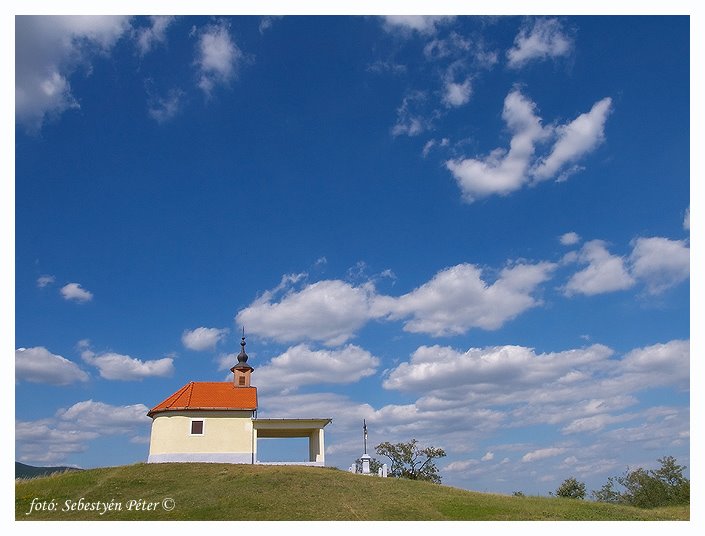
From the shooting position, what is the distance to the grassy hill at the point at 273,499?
2183 centimetres

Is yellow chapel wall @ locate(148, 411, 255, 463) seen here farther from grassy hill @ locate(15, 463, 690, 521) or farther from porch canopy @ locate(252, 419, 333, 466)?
grassy hill @ locate(15, 463, 690, 521)

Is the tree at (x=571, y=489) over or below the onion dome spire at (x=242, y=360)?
below

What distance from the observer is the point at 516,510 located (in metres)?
23.7

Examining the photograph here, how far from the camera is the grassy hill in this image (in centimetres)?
2183

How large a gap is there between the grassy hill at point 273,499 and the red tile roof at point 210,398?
5.47 metres

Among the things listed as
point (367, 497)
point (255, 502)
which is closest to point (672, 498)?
point (367, 497)

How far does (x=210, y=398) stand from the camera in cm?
3772

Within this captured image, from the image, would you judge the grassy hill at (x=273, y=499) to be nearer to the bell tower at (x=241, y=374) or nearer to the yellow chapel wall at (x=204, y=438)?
the yellow chapel wall at (x=204, y=438)

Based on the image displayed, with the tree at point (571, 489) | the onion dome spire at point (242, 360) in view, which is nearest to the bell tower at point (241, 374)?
the onion dome spire at point (242, 360)

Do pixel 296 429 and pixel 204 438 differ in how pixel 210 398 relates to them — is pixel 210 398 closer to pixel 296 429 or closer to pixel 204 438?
pixel 204 438

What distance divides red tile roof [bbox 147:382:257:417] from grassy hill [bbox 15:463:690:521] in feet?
18.0

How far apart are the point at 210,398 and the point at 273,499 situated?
15.0m

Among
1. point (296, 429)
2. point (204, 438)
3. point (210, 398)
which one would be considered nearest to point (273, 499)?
point (204, 438)

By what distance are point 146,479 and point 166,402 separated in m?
9.32
